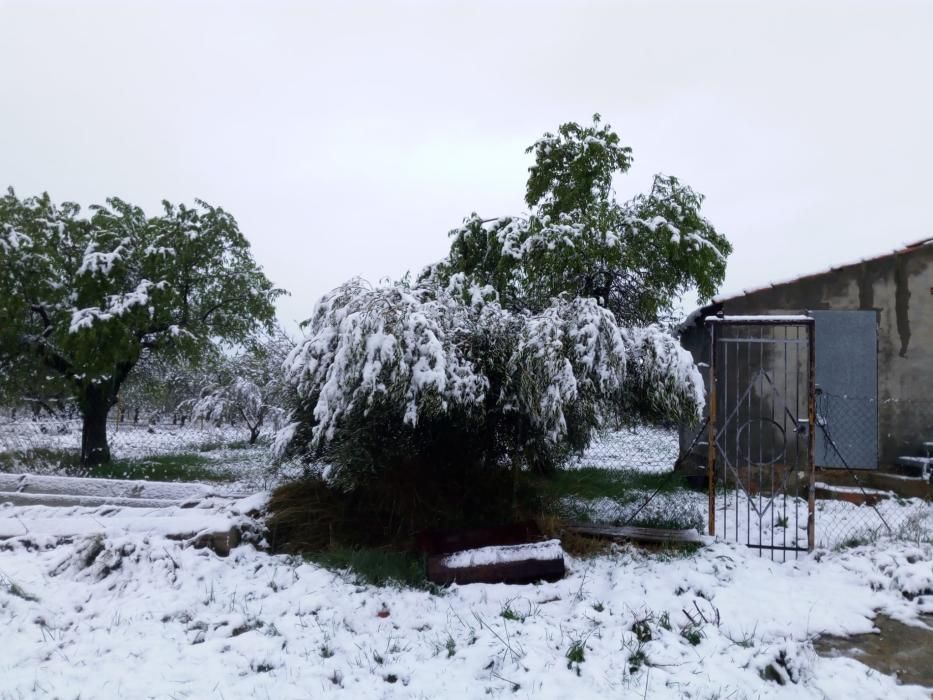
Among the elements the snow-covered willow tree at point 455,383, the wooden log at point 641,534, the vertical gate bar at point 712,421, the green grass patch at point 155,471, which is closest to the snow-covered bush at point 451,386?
the snow-covered willow tree at point 455,383

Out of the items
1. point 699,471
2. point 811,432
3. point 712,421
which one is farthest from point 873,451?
point 712,421

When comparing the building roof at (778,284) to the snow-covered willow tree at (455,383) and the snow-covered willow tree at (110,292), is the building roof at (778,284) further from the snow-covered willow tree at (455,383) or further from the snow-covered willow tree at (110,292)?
the snow-covered willow tree at (110,292)

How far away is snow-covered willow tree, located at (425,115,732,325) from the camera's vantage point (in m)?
8.28

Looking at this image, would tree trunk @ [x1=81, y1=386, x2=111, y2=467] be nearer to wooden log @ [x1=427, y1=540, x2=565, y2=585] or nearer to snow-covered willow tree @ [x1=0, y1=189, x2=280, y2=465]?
snow-covered willow tree @ [x1=0, y1=189, x2=280, y2=465]

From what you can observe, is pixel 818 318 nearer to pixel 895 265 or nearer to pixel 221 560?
pixel 895 265

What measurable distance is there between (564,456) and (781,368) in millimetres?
4338

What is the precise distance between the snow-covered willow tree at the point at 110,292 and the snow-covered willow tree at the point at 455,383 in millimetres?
5689

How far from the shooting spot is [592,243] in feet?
27.0

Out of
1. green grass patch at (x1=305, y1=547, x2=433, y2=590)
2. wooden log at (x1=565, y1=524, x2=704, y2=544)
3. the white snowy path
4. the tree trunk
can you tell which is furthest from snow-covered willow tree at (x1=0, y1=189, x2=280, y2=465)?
wooden log at (x1=565, y1=524, x2=704, y2=544)

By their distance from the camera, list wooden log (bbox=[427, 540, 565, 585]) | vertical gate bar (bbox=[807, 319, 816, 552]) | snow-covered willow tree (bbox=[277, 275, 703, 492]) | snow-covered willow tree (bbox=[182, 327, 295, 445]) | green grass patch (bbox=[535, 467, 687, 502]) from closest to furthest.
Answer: wooden log (bbox=[427, 540, 565, 585]) → snow-covered willow tree (bbox=[277, 275, 703, 492]) → vertical gate bar (bbox=[807, 319, 816, 552]) → green grass patch (bbox=[535, 467, 687, 502]) → snow-covered willow tree (bbox=[182, 327, 295, 445])

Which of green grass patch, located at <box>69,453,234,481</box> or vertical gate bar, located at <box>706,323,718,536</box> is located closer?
vertical gate bar, located at <box>706,323,718,536</box>

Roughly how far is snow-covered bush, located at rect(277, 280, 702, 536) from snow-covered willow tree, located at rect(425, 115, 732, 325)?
2.05 metres

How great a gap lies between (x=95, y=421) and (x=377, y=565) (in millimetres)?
8998

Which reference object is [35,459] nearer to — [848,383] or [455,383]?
[455,383]
